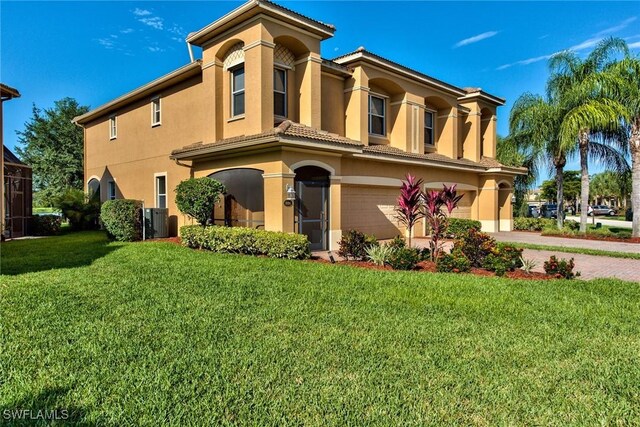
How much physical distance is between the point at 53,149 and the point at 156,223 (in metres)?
36.5

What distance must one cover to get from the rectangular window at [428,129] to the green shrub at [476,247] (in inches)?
463

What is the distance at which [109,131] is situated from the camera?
20.9 metres

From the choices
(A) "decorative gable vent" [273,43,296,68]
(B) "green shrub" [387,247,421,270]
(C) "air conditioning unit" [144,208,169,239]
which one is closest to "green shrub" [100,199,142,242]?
(C) "air conditioning unit" [144,208,169,239]

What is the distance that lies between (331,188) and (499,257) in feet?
20.1

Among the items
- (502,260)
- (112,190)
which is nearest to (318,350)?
(502,260)

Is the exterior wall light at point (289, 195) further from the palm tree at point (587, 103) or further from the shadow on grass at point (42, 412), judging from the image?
the palm tree at point (587, 103)

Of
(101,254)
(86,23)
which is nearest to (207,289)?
(101,254)

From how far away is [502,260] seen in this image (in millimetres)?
9164

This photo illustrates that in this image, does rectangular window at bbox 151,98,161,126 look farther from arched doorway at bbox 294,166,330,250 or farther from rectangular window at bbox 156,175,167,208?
arched doorway at bbox 294,166,330,250

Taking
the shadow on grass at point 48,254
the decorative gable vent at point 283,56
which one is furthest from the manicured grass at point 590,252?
the shadow on grass at point 48,254

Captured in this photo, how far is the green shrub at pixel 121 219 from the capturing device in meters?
14.1

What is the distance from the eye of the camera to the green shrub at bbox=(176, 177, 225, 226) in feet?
41.4

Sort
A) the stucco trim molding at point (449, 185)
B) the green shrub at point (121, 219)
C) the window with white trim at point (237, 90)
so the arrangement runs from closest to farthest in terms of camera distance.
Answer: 1. the window with white trim at point (237, 90)
2. the green shrub at point (121, 219)
3. the stucco trim molding at point (449, 185)

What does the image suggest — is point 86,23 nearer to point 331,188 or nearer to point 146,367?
point 331,188
